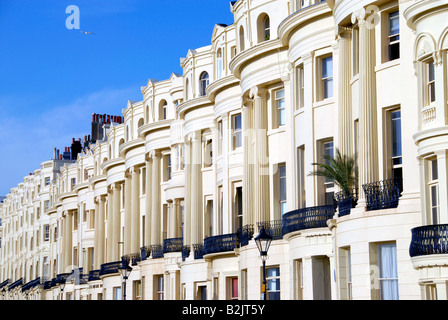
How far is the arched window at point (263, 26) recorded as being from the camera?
41656mm

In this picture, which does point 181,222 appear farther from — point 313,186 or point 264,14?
point 313,186

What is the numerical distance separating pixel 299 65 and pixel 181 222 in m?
22.5

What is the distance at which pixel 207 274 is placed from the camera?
47531 mm

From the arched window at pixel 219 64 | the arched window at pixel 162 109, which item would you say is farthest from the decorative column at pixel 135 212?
the arched window at pixel 219 64

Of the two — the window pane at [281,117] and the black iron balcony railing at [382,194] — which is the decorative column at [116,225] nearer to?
the window pane at [281,117]

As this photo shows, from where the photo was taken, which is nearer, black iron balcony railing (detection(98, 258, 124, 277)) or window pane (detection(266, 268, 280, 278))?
window pane (detection(266, 268, 280, 278))

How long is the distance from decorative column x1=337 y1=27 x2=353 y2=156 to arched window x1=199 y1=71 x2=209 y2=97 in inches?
834

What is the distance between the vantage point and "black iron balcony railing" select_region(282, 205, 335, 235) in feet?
108

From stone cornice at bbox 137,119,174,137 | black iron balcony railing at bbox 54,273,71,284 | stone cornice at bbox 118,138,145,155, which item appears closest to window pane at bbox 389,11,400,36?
stone cornice at bbox 137,119,174,137

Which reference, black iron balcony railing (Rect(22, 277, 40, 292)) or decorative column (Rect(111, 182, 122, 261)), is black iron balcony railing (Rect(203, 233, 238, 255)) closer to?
decorative column (Rect(111, 182, 122, 261))

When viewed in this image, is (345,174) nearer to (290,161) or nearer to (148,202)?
(290,161)

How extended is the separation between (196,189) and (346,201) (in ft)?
74.1

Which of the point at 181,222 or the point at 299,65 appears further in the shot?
the point at 181,222
